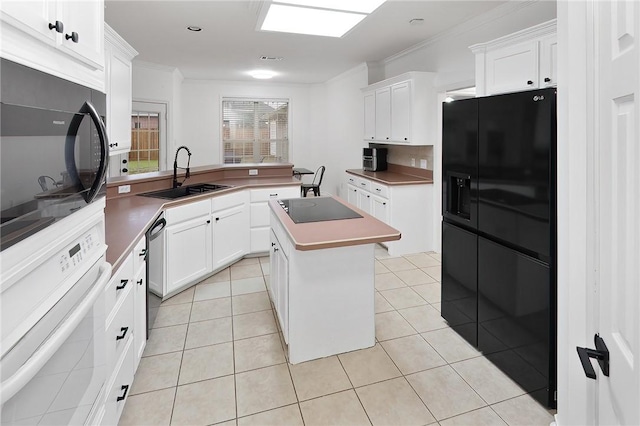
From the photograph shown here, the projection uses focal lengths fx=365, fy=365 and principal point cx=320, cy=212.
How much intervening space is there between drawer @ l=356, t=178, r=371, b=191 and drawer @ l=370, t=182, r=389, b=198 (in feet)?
0.38

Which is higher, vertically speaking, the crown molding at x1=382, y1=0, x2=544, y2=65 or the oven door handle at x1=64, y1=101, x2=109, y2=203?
the crown molding at x1=382, y1=0, x2=544, y2=65

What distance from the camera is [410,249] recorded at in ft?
15.4

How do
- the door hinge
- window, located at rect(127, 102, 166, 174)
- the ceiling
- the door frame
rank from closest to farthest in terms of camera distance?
the door hinge, the door frame, the ceiling, window, located at rect(127, 102, 166, 174)

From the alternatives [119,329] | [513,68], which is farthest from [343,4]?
[119,329]

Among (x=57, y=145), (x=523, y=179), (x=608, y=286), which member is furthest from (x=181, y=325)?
(x=608, y=286)

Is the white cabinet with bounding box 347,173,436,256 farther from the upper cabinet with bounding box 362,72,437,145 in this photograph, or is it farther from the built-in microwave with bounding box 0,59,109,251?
the built-in microwave with bounding box 0,59,109,251

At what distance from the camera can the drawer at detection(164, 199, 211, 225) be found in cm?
308

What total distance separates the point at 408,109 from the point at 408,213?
1323 millimetres

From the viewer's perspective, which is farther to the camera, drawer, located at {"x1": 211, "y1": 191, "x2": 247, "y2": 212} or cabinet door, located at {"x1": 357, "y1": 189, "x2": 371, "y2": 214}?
cabinet door, located at {"x1": 357, "y1": 189, "x2": 371, "y2": 214}

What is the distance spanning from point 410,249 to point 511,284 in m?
2.60

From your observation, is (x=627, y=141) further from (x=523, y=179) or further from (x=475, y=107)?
(x=475, y=107)

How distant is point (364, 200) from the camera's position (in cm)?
536

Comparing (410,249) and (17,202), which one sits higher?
(17,202)

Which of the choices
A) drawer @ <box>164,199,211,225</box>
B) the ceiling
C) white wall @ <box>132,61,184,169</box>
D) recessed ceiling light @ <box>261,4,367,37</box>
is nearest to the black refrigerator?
recessed ceiling light @ <box>261,4,367,37</box>
